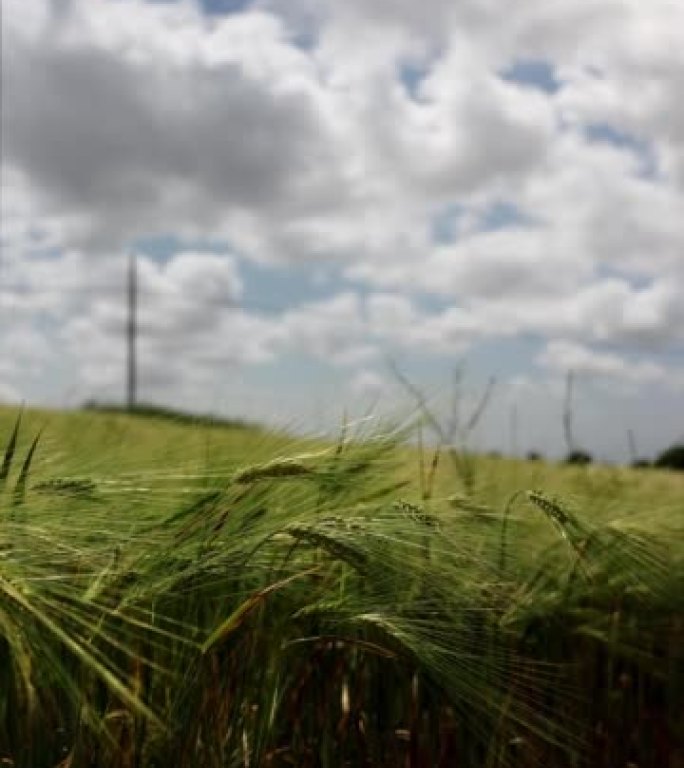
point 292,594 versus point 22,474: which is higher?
point 22,474

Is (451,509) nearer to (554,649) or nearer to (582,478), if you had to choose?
(554,649)

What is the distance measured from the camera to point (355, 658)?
7.86 feet

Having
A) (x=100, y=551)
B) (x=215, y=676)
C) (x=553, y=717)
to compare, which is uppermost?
(x=100, y=551)

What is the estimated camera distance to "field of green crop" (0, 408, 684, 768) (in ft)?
5.17

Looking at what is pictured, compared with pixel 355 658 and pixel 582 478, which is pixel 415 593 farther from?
pixel 582 478

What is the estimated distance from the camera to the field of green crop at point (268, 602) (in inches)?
62.0

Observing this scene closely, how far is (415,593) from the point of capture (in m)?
2.06

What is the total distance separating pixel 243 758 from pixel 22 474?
24.9 inches

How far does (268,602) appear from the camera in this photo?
2.17m

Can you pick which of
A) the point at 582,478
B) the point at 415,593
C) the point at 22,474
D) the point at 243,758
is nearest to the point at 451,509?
the point at 415,593

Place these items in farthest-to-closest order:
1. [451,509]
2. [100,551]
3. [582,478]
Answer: [582,478]
[451,509]
[100,551]

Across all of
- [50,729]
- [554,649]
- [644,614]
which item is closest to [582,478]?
[644,614]

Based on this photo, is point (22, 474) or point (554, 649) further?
point (554, 649)

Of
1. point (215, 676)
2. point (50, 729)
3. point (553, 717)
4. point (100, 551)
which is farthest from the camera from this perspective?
point (553, 717)
